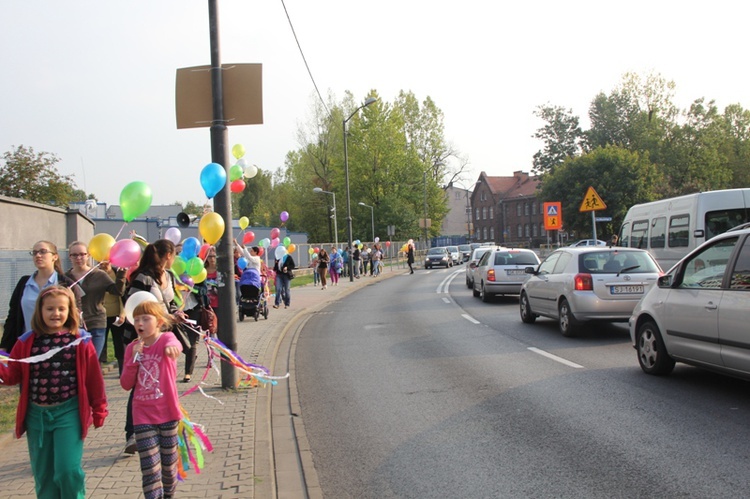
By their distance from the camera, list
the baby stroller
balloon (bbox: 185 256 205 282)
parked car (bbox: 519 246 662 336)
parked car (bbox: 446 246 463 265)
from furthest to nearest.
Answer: parked car (bbox: 446 246 463 265), the baby stroller, parked car (bbox: 519 246 662 336), balloon (bbox: 185 256 205 282)

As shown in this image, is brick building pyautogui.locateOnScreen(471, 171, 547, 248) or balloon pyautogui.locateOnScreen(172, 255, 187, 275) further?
brick building pyautogui.locateOnScreen(471, 171, 547, 248)

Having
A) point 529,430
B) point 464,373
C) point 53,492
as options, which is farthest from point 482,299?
point 53,492

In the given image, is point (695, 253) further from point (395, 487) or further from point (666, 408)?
point (395, 487)

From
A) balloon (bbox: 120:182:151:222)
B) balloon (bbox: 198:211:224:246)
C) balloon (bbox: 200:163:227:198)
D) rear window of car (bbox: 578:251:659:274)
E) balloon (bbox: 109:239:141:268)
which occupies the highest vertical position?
balloon (bbox: 200:163:227:198)

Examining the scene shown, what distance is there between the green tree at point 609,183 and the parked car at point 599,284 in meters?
37.5

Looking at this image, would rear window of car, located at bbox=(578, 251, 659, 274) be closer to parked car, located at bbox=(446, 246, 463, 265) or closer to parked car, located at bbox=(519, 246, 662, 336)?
parked car, located at bbox=(519, 246, 662, 336)

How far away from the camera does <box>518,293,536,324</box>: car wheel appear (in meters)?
13.7

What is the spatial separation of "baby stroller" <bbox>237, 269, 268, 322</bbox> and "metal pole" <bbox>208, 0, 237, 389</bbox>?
7.22 meters

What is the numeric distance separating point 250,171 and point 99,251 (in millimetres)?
7200

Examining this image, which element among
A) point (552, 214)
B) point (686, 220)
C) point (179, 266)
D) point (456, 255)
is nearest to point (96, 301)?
A: point (179, 266)

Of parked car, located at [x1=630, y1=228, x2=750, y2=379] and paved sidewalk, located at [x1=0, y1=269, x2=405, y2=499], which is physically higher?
parked car, located at [x1=630, y1=228, x2=750, y2=379]

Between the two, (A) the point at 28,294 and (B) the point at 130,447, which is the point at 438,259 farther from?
(A) the point at 28,294

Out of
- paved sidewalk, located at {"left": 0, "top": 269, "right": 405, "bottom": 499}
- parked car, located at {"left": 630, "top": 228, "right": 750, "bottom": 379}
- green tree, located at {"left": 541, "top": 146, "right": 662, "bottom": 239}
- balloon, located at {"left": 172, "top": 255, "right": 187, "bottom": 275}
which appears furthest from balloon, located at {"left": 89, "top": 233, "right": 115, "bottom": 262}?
green tree, located at {"left": 541, "top": 146, "right": 662, "bottom": 239}

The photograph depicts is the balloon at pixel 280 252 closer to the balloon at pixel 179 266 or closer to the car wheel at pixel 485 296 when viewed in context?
the car wheel at pixel 485 296
